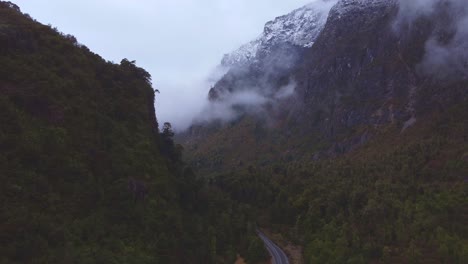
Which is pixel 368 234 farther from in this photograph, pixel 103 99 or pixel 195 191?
pixel 103 99

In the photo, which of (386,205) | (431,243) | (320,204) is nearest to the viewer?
(431,243)

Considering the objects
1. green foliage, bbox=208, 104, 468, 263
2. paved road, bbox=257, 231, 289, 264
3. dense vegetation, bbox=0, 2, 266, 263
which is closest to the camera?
dense vegetation, bbox=0, 2, 266, 263

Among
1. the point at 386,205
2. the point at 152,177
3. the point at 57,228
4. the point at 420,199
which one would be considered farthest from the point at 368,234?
the point at 57,228

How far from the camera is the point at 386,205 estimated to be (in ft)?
338

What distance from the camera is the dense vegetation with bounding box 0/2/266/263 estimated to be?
147ft

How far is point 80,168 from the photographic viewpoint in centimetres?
5412

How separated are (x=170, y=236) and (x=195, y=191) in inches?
1106

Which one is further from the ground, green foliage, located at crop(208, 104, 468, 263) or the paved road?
green foliage, located at crop(208, 104, 468, 263)

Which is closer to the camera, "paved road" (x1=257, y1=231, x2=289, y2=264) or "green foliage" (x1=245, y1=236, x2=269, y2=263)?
"green foliage" (x1=245, y1=236, x2=269, y2=263)

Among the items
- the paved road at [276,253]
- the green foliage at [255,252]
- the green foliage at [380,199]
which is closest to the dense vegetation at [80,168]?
the green foliage at [255,252]

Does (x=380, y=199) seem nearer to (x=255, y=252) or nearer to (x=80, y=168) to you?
(x=255, y=252)

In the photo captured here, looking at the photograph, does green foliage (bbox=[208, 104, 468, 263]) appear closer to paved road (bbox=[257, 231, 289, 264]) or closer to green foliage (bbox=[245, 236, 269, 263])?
paved road (bbox=[257, 231, 289, 264])

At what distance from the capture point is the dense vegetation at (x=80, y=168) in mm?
44844

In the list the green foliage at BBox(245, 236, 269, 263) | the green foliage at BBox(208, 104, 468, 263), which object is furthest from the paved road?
the green foliage at BBox(208, 104, 468, 263)
